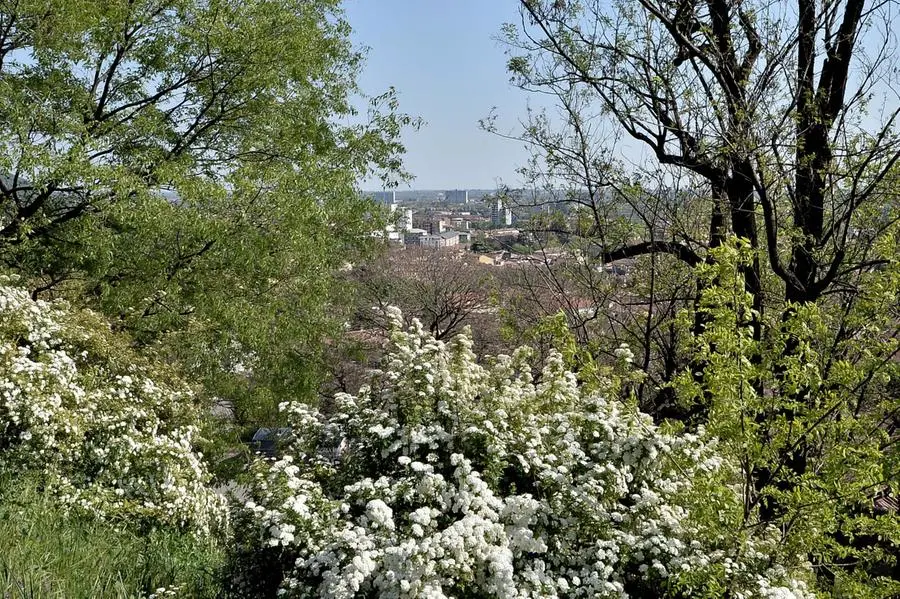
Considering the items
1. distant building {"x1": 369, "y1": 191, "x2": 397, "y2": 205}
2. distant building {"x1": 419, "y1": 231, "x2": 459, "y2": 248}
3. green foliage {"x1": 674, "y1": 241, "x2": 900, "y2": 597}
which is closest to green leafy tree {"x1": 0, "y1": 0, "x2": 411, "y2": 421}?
distant building {"x1": 369, "y1": 191, "x2": 397, "y2": 205}

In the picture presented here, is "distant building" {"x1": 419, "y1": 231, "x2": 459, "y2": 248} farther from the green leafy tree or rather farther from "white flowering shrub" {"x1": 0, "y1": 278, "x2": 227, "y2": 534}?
"white flowering shrub" {"x1": 0, "y1": 278, "x2": 227, "y2": 534}

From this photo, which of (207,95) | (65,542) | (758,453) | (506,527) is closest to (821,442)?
(758,453)

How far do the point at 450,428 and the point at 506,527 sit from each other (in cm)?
90

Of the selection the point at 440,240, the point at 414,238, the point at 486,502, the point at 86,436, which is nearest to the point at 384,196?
the point at 86,436

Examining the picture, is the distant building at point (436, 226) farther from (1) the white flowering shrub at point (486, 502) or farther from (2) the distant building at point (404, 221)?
(1) the white flowering shrub at point (486, 502)

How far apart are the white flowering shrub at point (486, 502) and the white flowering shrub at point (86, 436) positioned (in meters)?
1.68

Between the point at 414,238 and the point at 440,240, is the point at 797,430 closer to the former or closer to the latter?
the point at 440,240

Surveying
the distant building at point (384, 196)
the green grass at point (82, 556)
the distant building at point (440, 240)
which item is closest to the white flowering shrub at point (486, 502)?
the green grass at point (82, 556)

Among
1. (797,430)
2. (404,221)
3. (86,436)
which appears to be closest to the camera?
(797,430)

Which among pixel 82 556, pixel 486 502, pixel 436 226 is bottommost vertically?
pixel 82 556

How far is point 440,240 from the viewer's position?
2897 centimetres

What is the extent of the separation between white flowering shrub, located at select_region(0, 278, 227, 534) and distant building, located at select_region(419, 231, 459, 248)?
68.4 ft

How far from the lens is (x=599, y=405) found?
4.64 m

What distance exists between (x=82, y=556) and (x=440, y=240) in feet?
82.2
